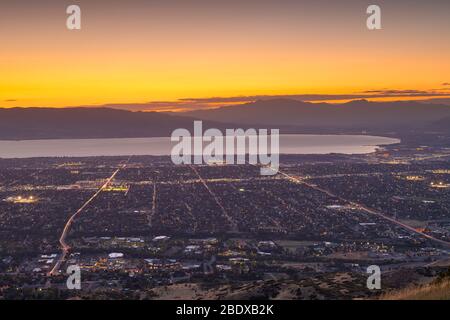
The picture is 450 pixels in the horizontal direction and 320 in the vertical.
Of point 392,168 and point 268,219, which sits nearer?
point 268,219

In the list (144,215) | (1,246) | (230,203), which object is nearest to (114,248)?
(1,246)

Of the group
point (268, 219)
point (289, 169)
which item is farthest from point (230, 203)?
point (289, 169)

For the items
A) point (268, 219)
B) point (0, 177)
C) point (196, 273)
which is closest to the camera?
point (196, 273)
